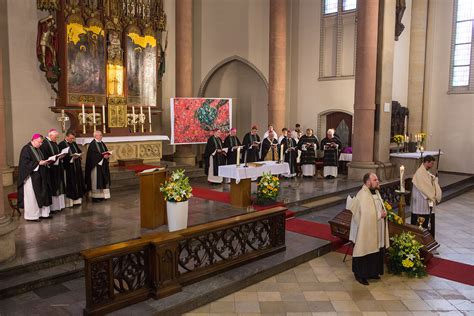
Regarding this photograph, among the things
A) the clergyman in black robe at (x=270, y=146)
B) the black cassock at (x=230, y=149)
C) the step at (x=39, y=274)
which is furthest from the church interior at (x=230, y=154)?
the black cassock at (x=230, y=149)

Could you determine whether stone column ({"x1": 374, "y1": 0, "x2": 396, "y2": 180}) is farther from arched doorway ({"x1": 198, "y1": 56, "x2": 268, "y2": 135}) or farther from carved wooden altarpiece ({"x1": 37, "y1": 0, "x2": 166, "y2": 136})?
carved wooden altarpiece ({"x1": 37, "y1": 0, "x2": 166, "y2": 136})

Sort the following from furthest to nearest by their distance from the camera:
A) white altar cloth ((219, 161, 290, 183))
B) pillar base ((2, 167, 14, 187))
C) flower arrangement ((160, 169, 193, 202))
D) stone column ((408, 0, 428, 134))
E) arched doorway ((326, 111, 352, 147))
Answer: arched doorway ((326, 111, 352, 147)), stone column ((408, 0, 428, 134)), pillar base ((2, 167, 14, 187)), white altar cloth ((219, 161, 290, 183)), flower arrangement ((160, 169, 193, 202))

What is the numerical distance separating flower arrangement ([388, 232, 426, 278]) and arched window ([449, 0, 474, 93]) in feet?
39.0

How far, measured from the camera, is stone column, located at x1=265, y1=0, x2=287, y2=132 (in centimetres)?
1622

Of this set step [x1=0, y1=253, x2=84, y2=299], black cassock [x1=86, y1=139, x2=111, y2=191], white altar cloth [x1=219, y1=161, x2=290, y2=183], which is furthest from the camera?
black cassock [x1=86, y1=139, x2=111, y2=191]

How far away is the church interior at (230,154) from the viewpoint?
5797 millimetres

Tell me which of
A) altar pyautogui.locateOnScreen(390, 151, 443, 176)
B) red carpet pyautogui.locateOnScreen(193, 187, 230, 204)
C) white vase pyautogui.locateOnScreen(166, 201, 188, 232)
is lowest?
red carpet pyautogui.locateOnScreen(193, 187, 230, 204)

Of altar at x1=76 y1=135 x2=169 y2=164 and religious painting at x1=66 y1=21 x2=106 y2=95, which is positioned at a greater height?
religious painting at x1=66 y1=21 x2=106 y2=95

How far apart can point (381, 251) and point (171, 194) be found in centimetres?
353

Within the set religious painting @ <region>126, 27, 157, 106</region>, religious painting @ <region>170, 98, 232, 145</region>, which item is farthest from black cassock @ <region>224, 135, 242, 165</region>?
religious painting @ <region>126, 27, 157, 106</region>

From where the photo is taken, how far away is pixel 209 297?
5754mm

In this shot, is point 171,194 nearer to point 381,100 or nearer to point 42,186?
point 42,186

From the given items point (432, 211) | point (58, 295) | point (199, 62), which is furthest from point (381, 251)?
point (199, 62)

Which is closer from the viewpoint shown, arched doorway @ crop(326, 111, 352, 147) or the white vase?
the white vase
